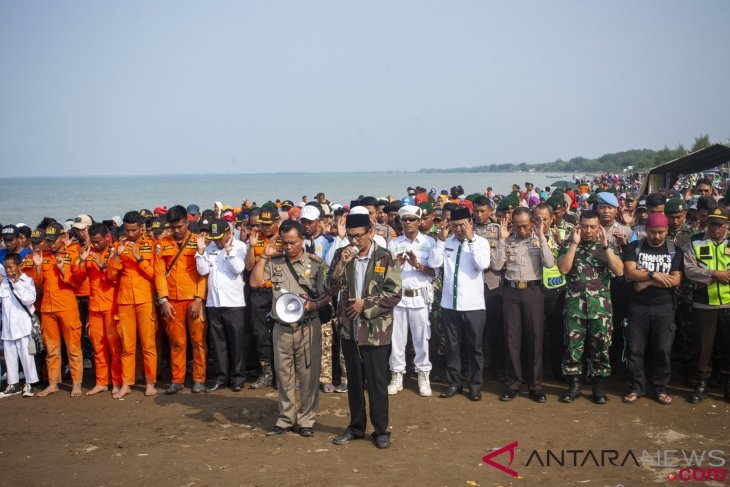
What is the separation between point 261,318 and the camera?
25.6ft

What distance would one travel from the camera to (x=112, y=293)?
7.68 meters

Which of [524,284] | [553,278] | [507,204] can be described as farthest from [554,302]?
[507,204]

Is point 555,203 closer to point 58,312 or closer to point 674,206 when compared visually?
point 674,206

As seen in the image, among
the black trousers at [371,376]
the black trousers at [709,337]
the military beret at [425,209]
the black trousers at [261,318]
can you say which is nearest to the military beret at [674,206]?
the black trousers at [709,337]

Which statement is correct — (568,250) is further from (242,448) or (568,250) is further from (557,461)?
(242,448)

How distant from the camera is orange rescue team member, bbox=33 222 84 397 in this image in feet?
25.5

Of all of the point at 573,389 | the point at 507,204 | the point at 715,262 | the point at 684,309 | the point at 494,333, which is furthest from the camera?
the point at 507,204

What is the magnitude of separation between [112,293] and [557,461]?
18.4ft

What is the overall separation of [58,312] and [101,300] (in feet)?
2.22

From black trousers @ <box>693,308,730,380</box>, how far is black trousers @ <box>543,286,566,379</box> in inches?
60.8

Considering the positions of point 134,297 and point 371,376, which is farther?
point 134,297

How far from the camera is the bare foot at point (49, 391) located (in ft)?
25.4

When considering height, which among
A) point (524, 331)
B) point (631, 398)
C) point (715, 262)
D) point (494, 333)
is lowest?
point (631, 398)

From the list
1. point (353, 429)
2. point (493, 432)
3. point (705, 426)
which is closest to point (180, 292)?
point (353, 429)
